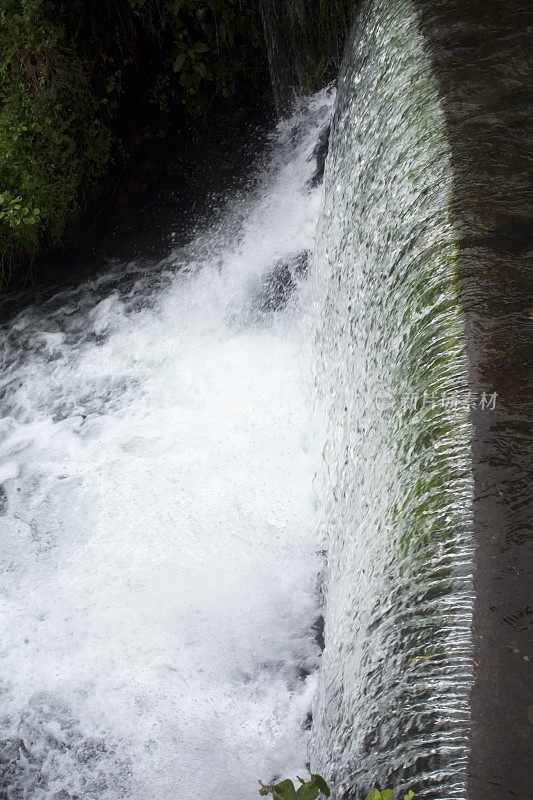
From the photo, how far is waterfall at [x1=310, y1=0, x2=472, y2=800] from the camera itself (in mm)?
1380

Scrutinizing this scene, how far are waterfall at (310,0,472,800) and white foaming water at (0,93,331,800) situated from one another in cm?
30

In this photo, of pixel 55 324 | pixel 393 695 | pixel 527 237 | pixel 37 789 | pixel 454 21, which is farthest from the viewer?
pixel 55 324

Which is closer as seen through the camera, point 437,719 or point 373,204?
point 437,719

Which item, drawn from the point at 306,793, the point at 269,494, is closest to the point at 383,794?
the point at 306,793

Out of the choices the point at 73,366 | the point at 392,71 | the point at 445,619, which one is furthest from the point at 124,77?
the point at 445,619

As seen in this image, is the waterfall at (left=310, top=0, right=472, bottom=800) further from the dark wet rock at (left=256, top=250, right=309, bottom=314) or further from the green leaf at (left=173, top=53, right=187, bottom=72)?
the green leaf at (left=173, top=53, right=187, bottom=72)

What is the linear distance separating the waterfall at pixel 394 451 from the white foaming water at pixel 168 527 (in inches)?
11.8

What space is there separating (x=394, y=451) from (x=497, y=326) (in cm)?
44

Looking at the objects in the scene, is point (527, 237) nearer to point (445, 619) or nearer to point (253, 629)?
point (445, 619)

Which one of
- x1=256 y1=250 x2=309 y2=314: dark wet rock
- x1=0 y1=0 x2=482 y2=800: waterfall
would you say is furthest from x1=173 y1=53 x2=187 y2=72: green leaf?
x1=256 y1=250 x2=309 y2=314: dark wet rock

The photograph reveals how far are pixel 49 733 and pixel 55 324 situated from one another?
265 cm

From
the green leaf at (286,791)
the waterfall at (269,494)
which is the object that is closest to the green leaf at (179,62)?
the waterfall at (269,494)

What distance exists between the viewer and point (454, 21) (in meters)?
2.70

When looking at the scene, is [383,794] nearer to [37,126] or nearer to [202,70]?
[37,126]
